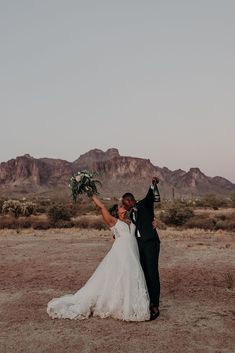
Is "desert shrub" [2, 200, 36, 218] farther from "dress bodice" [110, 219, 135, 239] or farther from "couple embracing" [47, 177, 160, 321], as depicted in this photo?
"dress bodice" [110, 219, 135, 239]

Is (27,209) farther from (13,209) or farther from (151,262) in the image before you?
(151,262)

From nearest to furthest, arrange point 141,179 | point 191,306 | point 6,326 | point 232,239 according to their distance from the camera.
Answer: point 6,326
point 191,306
point 232,239
point 141,179

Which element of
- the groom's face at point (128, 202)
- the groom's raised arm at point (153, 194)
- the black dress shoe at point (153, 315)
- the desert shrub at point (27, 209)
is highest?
the desert shrub at point (27, 209)

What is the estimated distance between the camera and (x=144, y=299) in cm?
914

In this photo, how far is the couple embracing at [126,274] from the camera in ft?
29.9

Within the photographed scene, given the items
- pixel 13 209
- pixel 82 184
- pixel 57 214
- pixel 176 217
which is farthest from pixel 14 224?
pixel 82 184

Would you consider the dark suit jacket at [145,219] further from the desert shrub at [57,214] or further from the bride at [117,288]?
the desert shrub at [57,214]

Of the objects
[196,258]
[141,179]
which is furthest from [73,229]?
[141,179]

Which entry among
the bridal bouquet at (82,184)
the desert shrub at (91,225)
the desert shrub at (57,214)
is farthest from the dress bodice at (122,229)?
the desert shrub at (57,214)

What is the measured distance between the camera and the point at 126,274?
30.1 ft

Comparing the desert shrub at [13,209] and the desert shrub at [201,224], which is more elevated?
the desert shrub at [13,209]

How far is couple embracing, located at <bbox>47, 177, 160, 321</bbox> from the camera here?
912 cm

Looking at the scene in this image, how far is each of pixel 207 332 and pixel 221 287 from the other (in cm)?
405

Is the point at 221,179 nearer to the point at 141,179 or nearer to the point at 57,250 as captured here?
the point at 141,179
